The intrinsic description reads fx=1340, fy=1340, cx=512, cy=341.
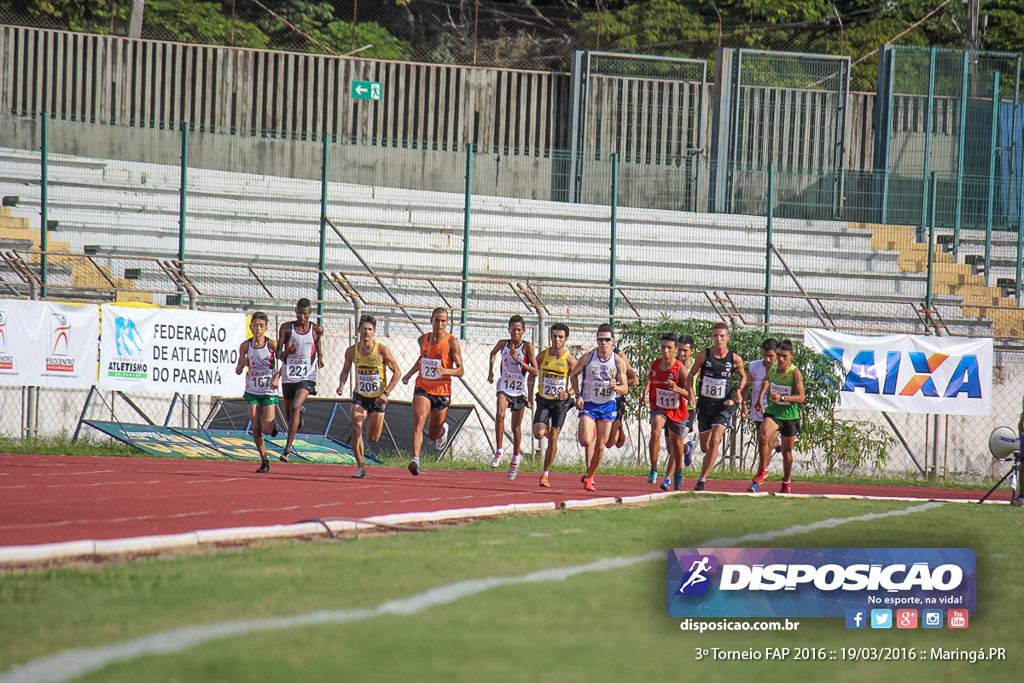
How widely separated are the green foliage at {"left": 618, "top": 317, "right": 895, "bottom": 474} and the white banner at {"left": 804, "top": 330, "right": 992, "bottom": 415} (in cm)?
28

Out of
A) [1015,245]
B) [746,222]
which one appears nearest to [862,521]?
[746,222]

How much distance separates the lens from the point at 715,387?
17.4 m

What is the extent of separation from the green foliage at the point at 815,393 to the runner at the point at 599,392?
636 cm

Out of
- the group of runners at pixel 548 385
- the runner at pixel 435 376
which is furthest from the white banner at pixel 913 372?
the runner at pixel 435 376

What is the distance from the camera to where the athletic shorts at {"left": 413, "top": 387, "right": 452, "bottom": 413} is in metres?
17.2

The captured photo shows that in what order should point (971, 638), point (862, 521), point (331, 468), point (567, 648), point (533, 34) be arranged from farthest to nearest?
point (533, 34) < point (331, 468) < point (862, 521) < point (971, 638) < point (567, 648)

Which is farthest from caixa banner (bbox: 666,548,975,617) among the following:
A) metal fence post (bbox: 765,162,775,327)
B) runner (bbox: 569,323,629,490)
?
metal fence post (bbox: 765,162,775,327)

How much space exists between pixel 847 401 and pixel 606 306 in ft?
17.4

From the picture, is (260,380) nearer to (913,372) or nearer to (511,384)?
(511,384)

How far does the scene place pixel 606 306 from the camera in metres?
25.7

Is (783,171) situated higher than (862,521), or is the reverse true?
(783,171)

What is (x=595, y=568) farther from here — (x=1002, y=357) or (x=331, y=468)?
(x=1002, y=357)

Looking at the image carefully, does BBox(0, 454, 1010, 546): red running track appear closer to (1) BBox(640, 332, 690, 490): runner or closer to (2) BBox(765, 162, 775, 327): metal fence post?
(1) BBox(640, 332, 690, 490): runner

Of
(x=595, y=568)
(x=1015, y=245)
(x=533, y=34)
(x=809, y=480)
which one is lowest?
(x=809, y=480)
